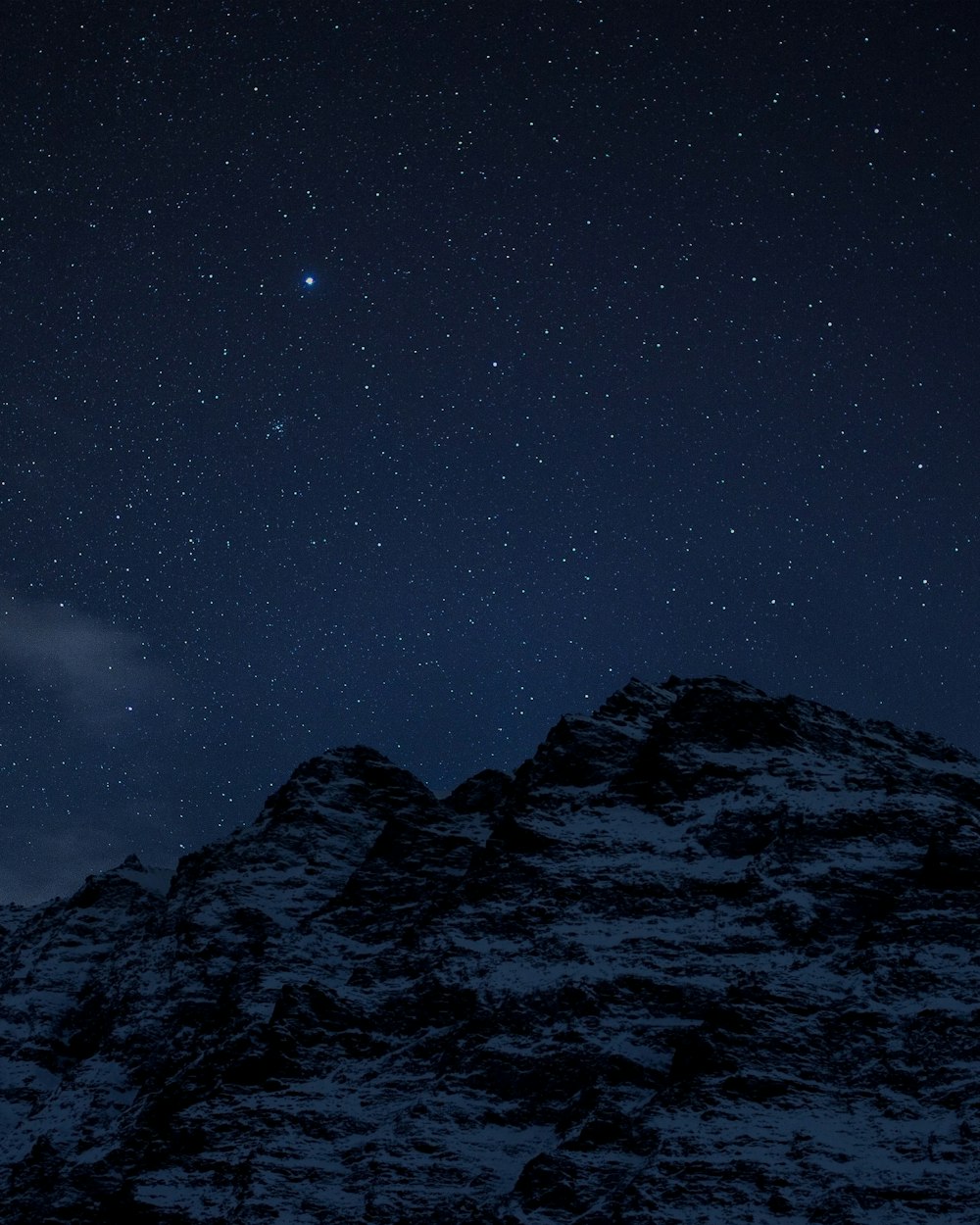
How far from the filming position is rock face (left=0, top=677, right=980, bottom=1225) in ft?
201

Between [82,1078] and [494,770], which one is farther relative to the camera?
[494,770]

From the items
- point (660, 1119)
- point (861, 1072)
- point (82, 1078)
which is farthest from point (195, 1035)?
point (861, 1072)

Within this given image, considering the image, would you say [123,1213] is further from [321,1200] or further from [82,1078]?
[82,1078]

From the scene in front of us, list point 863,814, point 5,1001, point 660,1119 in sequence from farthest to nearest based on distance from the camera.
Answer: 1. point 5,1001
2. point 863,814
3. point 660,1119

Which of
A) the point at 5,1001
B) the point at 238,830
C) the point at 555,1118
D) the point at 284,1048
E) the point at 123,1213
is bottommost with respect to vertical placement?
the point at 123,1213

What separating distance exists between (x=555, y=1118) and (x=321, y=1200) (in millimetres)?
13701

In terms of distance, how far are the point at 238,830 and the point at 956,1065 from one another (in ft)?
288

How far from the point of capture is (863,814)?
89312 mm

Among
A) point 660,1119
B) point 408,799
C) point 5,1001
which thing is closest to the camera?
point 660,1119

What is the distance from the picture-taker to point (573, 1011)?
7525cm

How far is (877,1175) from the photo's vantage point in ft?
187

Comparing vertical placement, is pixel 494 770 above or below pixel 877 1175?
above

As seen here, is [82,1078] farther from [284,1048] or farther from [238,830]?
[238,830]

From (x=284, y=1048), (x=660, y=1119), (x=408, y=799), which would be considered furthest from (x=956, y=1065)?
(x=408, y=799)
